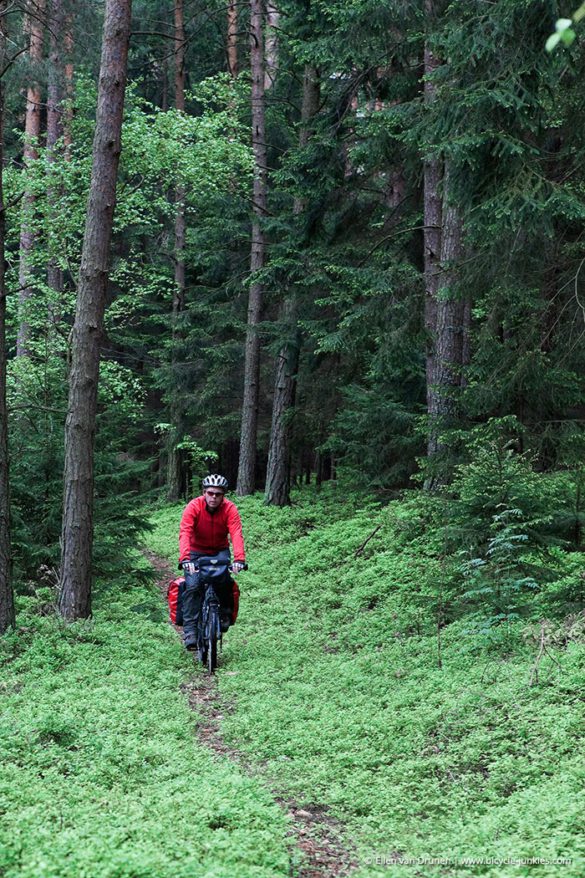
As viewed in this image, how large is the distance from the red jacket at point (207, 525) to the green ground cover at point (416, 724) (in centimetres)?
136

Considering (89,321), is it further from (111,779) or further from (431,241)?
(431,241)

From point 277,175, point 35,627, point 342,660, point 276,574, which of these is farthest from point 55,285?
point 342,660

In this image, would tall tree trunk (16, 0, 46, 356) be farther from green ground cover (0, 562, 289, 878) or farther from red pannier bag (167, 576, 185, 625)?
green ground cover (0, 562, 289, 878)

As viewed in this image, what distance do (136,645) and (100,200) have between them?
538 cm

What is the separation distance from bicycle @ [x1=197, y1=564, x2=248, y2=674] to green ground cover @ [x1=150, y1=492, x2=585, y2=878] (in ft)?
0.96

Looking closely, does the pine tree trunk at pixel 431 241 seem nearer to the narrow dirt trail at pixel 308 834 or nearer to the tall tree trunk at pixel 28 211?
the narrow dirt trail at pixel 308 834

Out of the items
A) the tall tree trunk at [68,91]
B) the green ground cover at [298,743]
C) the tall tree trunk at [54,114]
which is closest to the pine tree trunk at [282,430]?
the tall tree trunk at [54,114]

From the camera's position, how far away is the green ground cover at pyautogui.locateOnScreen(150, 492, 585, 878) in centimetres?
427

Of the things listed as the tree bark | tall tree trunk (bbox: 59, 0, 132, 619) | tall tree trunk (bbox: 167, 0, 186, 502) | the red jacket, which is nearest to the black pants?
the red jacket

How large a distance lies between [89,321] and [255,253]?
1259 centimetres

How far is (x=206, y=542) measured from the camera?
30.7 ft

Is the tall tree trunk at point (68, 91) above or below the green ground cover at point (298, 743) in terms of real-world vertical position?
above

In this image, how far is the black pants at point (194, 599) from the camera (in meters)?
9.02

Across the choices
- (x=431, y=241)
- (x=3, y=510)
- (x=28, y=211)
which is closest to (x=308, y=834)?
(x=3, y=510)
